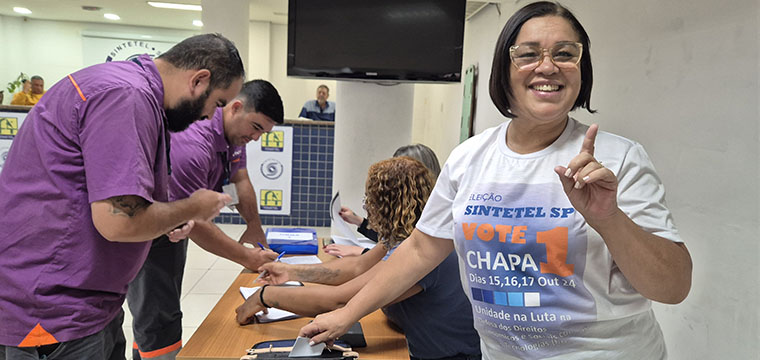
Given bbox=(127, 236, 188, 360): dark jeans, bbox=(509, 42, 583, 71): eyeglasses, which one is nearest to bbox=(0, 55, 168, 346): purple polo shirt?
bbox=(509, 42, 583, 71): eyeglasses

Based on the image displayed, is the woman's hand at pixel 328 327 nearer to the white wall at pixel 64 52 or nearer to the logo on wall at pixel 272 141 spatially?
the logo on wall at pixel 272 141

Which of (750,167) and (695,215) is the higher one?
(750,167)

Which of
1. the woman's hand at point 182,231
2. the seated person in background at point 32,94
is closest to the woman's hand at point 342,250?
the woman's hand at point 182,231

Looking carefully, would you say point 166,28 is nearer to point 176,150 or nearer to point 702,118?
point 176,150

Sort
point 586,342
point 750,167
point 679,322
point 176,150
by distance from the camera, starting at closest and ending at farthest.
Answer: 1. point 586,342
2. point 750,167
3. point 679,322
4. point 176,150

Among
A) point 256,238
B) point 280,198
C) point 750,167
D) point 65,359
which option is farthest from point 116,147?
point 280,198

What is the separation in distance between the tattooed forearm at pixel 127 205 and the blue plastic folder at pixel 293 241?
1407 mm

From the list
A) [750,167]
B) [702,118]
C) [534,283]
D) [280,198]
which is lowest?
[280,198]

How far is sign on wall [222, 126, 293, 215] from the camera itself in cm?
613

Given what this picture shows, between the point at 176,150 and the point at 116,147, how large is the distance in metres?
1.11

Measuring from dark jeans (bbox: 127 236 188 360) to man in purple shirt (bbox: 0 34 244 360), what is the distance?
1.03m

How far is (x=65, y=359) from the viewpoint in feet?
4.48

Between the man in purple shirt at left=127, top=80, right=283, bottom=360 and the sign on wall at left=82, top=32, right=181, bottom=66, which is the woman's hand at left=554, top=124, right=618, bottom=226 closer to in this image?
the man in purple shirt at left=127, top=80, right=283, bottom=360

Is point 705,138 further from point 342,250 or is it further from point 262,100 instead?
point 262,100
